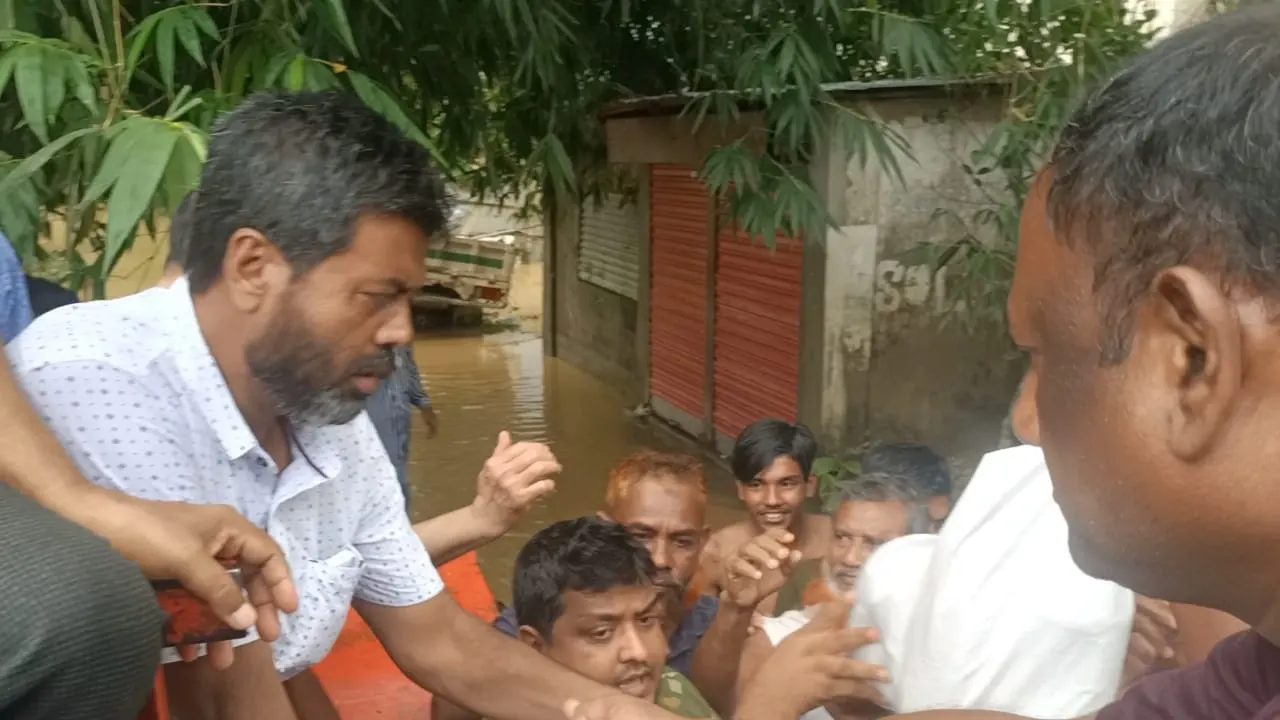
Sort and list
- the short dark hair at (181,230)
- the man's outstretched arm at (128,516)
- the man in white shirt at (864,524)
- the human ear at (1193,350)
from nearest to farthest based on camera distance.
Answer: the human ear at (1193,350) → the man's outstretched arm at (128,516) → the short dark hair at (181,230) → the man in white shirt at (864,524)

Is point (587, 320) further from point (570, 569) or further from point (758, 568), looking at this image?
point (758, 568)

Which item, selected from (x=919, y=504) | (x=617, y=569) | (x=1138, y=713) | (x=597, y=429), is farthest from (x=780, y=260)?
(x=1138, y=713)

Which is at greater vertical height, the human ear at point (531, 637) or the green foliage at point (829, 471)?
the human ear at point (531, 637)

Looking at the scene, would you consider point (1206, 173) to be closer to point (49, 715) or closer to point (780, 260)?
point (49, 715)

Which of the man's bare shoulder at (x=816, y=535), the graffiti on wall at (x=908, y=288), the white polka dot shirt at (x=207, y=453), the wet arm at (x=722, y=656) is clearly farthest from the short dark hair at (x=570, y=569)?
the graffiti on wall at (x=908, y=288)

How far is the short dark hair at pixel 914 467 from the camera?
Answer: 2.90 meters

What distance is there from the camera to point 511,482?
6.88ft

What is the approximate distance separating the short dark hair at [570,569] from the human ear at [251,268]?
0.87 m

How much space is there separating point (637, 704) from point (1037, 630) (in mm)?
493

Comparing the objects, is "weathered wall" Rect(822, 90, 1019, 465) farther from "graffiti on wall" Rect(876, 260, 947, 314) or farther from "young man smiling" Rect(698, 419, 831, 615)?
"young man smiling" Rect(698, 419, 831, 615)

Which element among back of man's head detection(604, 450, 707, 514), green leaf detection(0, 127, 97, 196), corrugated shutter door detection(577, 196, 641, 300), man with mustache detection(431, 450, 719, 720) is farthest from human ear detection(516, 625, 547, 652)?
corrugated shutter door detection(577, 196, 641, 300)

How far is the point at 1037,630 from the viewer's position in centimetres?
130

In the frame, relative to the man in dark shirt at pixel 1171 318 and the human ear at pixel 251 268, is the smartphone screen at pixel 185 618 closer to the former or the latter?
the human ear at pixel 251 268

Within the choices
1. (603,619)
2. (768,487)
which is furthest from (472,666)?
(768,487)
